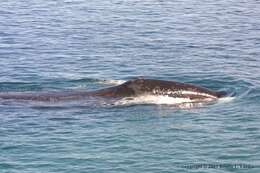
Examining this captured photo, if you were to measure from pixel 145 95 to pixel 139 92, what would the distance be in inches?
10.3

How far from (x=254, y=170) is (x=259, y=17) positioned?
32359mm

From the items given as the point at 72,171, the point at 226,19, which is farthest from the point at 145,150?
the point at 226,19

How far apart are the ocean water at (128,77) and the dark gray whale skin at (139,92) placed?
2.17 feet

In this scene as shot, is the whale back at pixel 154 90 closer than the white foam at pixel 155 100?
No

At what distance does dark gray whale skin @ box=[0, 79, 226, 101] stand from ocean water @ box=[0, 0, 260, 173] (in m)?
0.66

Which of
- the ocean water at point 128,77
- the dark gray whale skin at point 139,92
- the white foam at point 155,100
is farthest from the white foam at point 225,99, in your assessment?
the white foam at point 155,100

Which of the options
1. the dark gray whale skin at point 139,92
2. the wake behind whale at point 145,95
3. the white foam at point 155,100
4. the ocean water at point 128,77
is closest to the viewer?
the ocean water at point 128,77

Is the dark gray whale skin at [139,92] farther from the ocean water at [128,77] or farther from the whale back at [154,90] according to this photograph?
the ocean water at [128,77]

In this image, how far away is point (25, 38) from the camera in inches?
1905

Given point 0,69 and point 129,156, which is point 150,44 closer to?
point 0,69

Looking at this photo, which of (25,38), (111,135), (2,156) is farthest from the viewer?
(25,38)

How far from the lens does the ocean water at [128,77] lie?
25.4 metres

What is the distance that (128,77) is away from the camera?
37375 mm

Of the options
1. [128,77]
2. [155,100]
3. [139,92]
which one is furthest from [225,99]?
[128,77]
